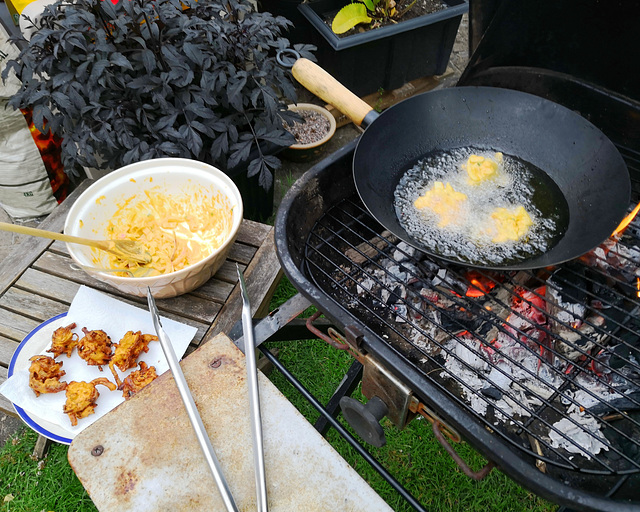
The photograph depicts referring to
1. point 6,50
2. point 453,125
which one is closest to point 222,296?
point 453,125

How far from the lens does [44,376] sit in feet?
6.40

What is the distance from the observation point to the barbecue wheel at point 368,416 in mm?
1395

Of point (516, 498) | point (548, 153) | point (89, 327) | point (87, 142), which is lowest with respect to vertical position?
point (516, 498)

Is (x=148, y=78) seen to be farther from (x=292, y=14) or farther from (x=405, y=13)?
(x=405, y=13)

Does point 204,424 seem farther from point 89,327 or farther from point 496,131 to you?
point 496,131

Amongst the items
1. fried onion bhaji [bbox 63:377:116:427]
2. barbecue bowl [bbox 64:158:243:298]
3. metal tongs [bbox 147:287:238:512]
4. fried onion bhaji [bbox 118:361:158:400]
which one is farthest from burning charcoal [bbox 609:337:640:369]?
fried onion bhaji [bbox 63:377:116:427]

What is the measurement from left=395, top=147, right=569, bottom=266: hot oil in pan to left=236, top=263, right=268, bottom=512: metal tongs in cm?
66

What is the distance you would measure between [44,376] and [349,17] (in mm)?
3129

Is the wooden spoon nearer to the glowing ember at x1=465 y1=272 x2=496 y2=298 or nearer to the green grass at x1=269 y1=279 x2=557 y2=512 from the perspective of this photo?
the green grass at x1=269 y1=279 x2=557 y2=512

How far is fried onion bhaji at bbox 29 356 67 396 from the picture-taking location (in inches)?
76.4

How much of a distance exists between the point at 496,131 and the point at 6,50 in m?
2.79

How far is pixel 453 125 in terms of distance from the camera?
6.55ft

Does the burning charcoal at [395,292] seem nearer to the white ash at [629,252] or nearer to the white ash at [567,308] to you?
the white ash at [567,308]

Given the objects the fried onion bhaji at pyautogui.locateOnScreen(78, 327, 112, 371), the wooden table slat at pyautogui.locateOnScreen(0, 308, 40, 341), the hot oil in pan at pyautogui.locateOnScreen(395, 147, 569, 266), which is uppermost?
the hot oil in pan at pyautogui.locateOnScreen(395, 147, 569, 266)
